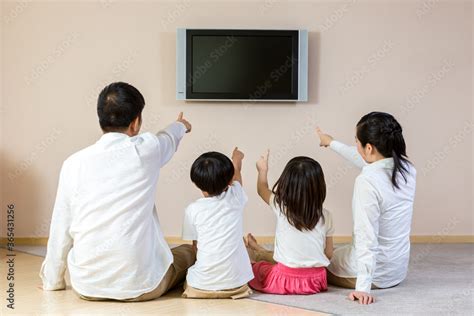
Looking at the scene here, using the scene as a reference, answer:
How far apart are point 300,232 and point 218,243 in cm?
37

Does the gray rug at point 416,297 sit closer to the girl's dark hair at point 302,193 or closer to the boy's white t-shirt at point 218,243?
the boy's white t-shirt at point 218,243

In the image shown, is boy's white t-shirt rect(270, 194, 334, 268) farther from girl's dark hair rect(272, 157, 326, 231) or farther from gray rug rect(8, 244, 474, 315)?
gray rug rect(8, 244, 474, 315)

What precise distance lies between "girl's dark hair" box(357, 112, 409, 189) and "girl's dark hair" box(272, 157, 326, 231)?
296 millimetres

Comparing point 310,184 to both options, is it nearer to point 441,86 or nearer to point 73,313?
point 73,313

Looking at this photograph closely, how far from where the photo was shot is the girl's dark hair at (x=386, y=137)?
9.98ft

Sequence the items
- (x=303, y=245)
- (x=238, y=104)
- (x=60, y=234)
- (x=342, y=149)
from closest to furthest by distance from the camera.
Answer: (x=60, y=234) → (x=303, y=245) → (x=342, y=149) → (x=238, y=104)

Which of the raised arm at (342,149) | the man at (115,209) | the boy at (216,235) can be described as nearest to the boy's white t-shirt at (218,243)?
the boy at (216,235)

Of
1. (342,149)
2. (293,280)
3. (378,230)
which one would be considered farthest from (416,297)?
(342,149)

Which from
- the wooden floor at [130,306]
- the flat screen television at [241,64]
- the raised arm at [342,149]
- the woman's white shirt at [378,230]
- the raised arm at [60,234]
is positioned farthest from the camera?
the flat screen television at [241,64]

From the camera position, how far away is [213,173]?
2887mm

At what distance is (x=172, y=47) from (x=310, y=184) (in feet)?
6.65

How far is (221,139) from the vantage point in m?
4.66

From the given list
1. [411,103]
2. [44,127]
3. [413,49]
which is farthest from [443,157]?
[44,127]

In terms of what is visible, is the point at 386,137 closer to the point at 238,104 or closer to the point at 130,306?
the point at 130,306
